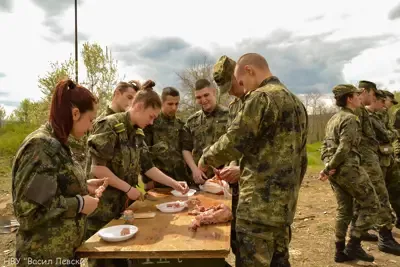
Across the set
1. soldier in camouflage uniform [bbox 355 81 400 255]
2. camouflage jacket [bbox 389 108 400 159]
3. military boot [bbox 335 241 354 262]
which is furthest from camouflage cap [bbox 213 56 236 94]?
camouflage jacket [bbox 389 108 400 159]

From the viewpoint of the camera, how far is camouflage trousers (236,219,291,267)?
233cm

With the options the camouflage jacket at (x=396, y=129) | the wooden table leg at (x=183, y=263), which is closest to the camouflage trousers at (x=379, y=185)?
the camouflage jacket at (x=396, y=129)

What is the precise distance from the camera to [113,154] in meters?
2.85

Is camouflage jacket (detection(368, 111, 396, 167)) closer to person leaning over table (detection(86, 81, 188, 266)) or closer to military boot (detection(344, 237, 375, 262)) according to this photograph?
military boot (detection(344, 237, 375, 262))

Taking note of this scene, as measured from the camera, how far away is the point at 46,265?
1.88 m

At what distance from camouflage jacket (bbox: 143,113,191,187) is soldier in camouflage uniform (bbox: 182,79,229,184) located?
11 cm

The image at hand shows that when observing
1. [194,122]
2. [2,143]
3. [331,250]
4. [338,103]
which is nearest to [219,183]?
[194,122]

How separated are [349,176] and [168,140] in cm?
246

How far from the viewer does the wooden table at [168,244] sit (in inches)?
75.3

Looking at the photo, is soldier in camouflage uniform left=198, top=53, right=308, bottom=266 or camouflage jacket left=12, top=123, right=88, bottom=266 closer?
camouflage jacket left=12, top=123, right=88, bottom=266

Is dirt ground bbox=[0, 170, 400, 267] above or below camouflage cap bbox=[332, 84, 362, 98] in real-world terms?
below

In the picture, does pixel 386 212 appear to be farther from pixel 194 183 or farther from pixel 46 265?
pixel 46 265

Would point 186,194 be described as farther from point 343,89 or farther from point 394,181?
point 394,181

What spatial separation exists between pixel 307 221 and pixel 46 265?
564cm
